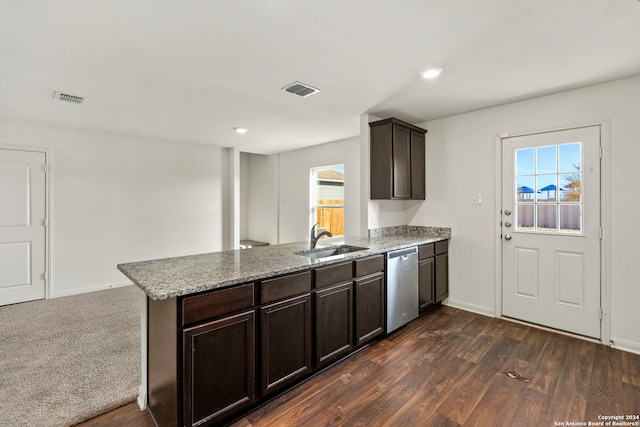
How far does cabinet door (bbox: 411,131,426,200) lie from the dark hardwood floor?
1719 millimetres

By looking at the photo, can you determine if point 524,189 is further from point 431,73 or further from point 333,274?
point 333,274

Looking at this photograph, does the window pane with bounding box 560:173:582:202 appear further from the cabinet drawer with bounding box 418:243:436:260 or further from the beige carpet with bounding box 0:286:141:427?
the beige carpet with bounding box 0:286:141:427

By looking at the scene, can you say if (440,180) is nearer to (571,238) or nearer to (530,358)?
(571,238)

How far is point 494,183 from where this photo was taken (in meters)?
3.34

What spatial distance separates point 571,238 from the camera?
2.88 meters

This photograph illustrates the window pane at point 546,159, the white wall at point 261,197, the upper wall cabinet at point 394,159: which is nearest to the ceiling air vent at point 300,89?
the upper wall cabinet at point 394,159

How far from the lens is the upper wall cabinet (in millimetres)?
3395

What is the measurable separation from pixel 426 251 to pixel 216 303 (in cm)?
248

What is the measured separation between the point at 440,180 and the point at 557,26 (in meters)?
Answer: 2.10

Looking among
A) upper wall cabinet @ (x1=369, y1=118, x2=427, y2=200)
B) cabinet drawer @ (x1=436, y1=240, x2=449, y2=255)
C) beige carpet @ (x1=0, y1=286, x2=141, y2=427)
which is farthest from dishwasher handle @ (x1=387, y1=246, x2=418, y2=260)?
beige carpet @ (x1=0, y1=286, x2=141, y2=427)

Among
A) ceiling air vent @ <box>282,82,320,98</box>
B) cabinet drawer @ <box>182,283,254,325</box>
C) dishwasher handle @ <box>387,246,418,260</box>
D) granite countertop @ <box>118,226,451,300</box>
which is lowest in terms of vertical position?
cabinet drawer @ <box>182,283,254,325</box>

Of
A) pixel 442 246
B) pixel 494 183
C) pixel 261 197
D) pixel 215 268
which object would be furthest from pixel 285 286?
pixel 261 197

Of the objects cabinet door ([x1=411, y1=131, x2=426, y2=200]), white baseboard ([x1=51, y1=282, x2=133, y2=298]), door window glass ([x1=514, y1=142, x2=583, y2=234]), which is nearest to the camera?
door window glass ([x1=514, y1=142, x2=583, y2=234])

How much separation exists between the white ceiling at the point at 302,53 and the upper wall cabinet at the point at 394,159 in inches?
9.1
